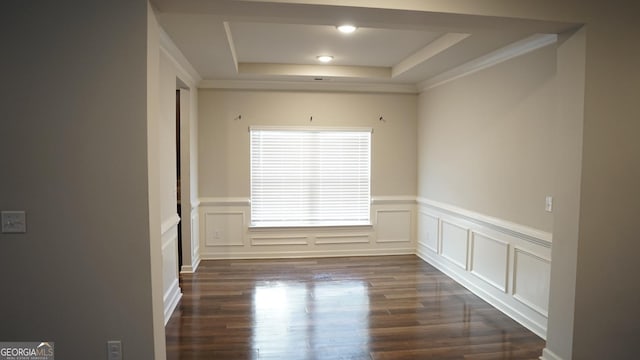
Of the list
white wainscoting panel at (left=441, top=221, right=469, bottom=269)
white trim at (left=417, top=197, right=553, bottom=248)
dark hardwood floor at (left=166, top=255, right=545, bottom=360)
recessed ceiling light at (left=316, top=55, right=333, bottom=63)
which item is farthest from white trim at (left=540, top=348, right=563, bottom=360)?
recessed ceiling light at (left=316, top=55, right=333, bottom=63)

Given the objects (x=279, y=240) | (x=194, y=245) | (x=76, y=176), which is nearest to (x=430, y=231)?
(x=279, y=240)

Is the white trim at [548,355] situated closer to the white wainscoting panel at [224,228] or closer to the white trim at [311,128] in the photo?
the white trim at [311,128]

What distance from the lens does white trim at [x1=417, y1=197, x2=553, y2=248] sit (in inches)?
125

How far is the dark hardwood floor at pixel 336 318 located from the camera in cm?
291

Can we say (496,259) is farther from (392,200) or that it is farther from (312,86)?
(312,86)

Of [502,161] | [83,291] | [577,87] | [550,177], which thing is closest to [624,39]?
[577,87]

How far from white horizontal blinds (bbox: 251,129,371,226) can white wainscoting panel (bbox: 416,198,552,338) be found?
1.15m

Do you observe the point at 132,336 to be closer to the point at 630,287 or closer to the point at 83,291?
the point at 83,291

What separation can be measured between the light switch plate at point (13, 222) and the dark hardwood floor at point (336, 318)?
1.41 meters

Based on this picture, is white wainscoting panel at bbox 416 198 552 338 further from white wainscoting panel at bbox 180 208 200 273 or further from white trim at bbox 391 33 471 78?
white wainscoting panel at bbox 180 208 200 273

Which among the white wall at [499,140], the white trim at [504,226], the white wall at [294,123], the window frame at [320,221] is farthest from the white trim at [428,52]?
the white trim at [504,226]

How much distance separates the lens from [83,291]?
6.67ft

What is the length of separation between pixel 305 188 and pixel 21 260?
378 centimetres

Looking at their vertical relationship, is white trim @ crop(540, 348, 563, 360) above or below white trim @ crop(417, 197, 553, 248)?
below
